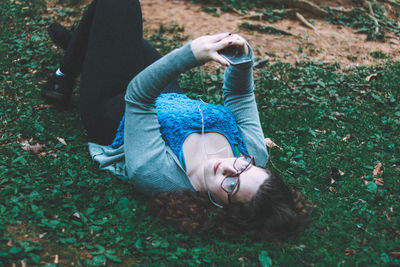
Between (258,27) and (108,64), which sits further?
(258,27)

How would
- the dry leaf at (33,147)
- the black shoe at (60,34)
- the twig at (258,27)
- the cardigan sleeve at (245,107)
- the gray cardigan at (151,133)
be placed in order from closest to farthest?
the gray cardigan at (151,133) < the cardigan sleeve at (245,107) < the dry leaf at (33,147) < the black shoe at (60,34) < the twig at (258,27)

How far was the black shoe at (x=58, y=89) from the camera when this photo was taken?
4158 millimetres

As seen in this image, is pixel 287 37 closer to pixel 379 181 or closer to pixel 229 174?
pixel 379 181

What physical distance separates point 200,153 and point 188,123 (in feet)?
0.89

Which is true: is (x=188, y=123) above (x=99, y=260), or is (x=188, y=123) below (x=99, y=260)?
above

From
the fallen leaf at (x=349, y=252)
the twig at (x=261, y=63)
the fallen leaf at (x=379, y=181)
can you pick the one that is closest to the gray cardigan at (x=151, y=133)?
the fallen leaf at (x=349, y=252)

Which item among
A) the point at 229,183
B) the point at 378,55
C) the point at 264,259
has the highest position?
the point at 229,183

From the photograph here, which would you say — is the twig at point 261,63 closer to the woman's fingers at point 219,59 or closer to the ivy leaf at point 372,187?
the ivy leaf at point 372,187

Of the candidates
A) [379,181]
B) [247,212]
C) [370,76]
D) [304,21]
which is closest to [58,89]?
[247,212]

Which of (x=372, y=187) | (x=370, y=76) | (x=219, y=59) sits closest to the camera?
(x=219, y=59)

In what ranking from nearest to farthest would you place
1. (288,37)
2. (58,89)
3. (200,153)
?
(200,153), (58,89), (288,37)

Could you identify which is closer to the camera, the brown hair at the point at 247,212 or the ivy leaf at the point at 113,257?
the ivy leaf at the point at 113,257

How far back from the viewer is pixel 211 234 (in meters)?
2.91

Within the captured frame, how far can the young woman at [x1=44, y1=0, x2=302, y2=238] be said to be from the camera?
276 centimetres
